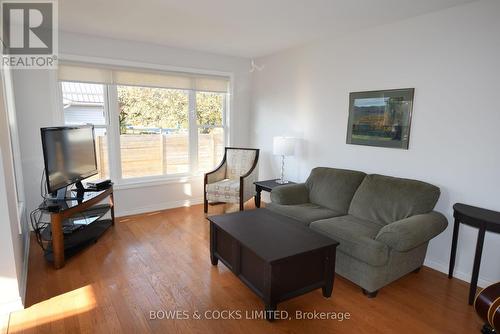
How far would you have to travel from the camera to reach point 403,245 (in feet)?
7.00

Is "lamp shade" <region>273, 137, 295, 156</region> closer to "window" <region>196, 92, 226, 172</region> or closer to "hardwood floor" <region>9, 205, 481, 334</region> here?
"window" <region>196, 92, 226, 172</region>

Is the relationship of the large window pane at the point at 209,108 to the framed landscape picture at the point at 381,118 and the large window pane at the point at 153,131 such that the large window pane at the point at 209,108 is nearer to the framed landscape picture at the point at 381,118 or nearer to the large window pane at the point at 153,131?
the large window pane at the point at 153,131

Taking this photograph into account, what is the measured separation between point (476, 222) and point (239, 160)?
10.2 ft

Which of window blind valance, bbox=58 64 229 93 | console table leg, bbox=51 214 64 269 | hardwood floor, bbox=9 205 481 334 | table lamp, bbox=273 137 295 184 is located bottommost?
hardwood floor, bbox=9 205 481 334

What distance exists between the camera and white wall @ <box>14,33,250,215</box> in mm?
3287

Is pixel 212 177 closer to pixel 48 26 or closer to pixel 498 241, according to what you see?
pixel 48 26

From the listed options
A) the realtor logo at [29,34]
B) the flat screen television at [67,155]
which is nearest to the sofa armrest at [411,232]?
the flat screen television at [67,155]

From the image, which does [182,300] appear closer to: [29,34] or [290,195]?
[290,195]

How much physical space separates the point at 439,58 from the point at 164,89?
3414mm

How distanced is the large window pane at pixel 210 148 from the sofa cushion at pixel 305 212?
6.01ft

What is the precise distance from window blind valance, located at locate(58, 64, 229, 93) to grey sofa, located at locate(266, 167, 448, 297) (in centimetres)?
220

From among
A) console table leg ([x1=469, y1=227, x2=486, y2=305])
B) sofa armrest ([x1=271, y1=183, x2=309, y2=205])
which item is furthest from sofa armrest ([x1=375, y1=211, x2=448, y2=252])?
sofa armrest ([x1=271, y1=183, x2=309, y2=205])

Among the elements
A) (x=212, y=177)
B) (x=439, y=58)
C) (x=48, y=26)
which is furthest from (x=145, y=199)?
(x=439, y=58)

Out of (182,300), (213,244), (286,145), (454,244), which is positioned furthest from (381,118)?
(182,300)
